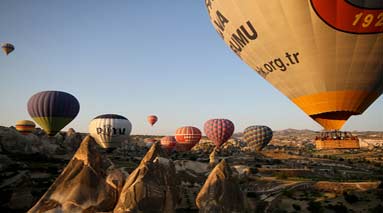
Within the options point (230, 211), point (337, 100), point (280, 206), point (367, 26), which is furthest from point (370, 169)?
point (230, 211)

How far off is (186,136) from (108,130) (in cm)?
3209

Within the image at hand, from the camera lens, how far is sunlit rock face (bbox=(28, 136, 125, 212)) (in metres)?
14.6

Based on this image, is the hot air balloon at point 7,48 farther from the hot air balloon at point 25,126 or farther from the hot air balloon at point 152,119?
the hot air balloon at point 152,119

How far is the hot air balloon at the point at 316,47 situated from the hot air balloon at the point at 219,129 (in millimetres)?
38661

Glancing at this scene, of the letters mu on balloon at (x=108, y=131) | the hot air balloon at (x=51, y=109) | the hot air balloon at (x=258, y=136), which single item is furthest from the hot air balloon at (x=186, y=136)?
the hot air balloon at (x=51, y=109)

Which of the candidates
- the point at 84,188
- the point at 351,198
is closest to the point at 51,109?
the point at 84,188

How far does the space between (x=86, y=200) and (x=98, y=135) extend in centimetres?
3878

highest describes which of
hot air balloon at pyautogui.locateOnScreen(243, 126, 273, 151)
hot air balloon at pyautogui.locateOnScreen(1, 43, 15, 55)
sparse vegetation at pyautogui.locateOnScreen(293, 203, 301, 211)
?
hot air balloon at pyautogui.locateOnScreen(1, 43, 15, 55)

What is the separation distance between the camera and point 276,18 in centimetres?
2859

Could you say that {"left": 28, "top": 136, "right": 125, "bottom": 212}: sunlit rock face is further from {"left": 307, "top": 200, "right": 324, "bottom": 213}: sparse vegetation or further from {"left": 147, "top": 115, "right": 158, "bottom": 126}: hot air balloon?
{"left": 147, "top": 115, "right": 158, "bottom": 126}: hot air balloon

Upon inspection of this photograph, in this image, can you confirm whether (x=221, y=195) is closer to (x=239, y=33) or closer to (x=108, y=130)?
(x=239, y=33)

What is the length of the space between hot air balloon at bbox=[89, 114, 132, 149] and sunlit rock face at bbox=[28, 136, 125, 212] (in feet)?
119

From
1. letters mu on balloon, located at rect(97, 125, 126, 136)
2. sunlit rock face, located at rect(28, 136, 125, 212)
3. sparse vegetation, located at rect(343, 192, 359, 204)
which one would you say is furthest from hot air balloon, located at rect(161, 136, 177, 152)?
sunlit rock face, located at rect(28, 136, 125, 212)

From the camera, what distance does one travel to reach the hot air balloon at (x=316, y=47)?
87.1ft
